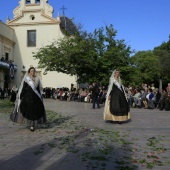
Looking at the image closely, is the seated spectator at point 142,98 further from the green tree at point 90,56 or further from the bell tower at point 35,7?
the bell tower at point 35,7

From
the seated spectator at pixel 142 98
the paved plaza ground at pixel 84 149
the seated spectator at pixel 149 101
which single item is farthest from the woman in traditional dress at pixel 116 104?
the seated spectator at pixel 142 98

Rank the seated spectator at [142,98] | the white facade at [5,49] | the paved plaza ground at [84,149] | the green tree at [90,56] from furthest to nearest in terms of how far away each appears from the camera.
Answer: the white facade at [5,49]
the green tree at [90,56]
the seated spectator at [142,98]
the paved plaza ground at [84,149]

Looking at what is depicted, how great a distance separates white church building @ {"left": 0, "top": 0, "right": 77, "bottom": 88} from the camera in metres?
40.8

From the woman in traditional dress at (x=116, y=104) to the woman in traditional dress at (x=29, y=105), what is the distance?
2.82 m

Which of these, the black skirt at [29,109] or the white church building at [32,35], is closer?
the black skirt at [29,109]

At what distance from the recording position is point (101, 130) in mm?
9766

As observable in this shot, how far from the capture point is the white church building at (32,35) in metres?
40.8

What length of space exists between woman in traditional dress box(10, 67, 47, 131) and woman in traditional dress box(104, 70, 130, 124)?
282cm

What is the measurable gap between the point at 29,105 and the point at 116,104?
10.9 feet

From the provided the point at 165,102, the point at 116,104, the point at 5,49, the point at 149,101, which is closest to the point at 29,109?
the point at 116,104

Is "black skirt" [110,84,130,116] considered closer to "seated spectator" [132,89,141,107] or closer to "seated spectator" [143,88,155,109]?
"seated spectator" [143,88,155,109]

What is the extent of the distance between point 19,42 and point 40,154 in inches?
1453

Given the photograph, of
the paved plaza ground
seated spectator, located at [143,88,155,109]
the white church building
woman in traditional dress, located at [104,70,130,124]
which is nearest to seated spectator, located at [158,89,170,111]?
seated spectator, located at [143,88,155,109]

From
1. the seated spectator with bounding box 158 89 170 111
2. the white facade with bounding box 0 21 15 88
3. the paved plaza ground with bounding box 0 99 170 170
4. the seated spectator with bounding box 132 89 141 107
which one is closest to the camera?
the paved plaza ground with bounding box 0 99 170 170
